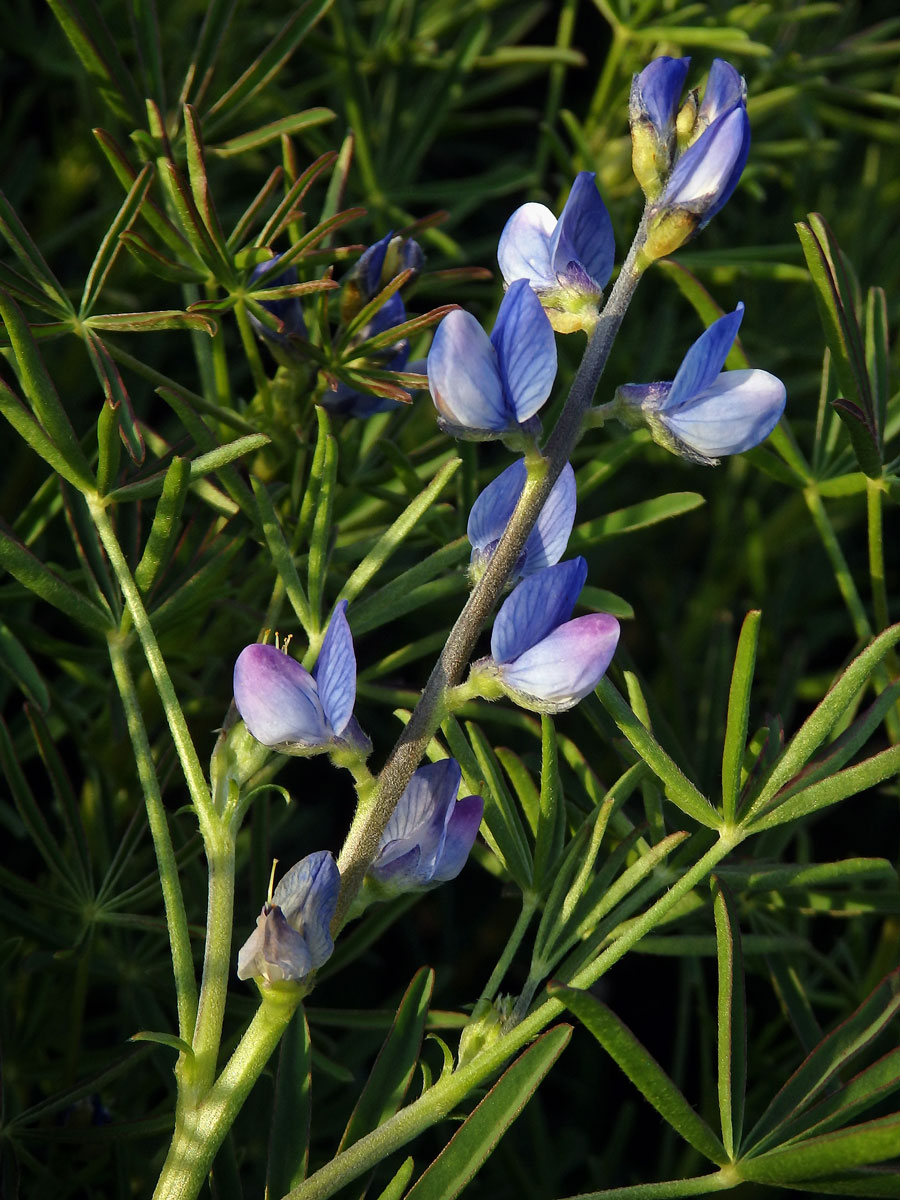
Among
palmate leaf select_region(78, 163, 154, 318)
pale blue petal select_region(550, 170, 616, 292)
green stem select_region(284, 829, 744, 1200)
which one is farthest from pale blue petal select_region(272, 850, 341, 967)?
palmate leaf select_region(78, 163, 154, 318)

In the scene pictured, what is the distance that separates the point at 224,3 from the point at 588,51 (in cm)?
98

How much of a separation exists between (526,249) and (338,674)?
28 centimetres

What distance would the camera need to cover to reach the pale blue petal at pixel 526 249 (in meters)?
0.69

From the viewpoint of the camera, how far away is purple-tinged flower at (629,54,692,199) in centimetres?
67

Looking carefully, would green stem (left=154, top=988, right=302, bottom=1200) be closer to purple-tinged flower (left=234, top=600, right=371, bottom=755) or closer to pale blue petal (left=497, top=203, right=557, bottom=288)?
purple-tinged flower (left=234, top=600, right=371, bottom=755)

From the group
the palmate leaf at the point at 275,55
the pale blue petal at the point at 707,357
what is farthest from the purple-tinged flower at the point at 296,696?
the palmate leaf at the point at 275,55

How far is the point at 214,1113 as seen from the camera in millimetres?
618

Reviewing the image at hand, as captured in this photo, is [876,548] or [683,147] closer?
[683,147]

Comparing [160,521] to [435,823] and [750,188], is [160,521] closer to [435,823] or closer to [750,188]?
[435,823]

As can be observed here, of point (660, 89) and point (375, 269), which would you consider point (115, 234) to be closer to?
point (375, 269)

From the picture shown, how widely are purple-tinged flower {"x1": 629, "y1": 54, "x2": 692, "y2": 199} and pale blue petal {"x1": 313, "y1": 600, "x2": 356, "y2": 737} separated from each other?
300mm

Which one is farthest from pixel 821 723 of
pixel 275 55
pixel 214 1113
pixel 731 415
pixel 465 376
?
pixel 275 55

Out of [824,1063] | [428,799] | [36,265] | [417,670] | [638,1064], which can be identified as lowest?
[417,670]

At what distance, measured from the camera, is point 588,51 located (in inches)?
73.8
